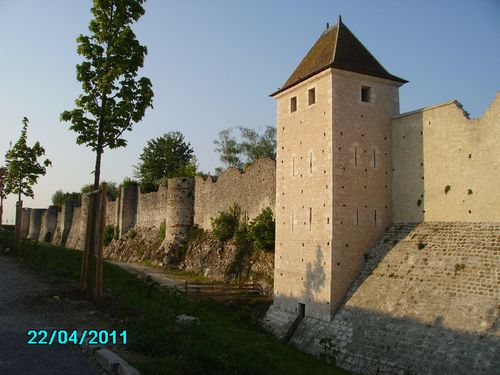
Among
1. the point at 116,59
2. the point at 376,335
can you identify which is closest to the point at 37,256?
the point at 116,59

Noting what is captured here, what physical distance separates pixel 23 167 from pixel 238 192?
10.2 metres

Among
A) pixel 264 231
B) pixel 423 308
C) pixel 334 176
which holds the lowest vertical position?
pixel 423 308

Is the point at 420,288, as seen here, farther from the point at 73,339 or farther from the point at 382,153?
the point at 73,339

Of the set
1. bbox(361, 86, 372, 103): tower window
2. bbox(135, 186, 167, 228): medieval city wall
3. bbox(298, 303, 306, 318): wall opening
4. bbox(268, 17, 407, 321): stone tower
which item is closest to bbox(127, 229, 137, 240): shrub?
bbox(135, 186, 167, 228): medieval city wall

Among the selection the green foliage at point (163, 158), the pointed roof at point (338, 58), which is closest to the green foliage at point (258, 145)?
the green foliage at point (163, 158)

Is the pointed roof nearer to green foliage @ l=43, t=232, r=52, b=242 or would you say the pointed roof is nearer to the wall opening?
the wall opening

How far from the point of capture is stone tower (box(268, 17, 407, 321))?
46.4 ft

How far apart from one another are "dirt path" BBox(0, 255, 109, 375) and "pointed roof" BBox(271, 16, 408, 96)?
399 inches

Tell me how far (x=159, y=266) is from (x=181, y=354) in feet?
70.3

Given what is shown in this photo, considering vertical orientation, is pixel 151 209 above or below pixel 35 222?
above

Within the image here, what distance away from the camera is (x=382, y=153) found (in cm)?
1514

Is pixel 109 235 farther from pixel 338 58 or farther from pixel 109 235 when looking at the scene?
pixel 338 58

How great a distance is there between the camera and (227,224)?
961 inches

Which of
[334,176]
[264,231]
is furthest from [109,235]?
[334,176]
